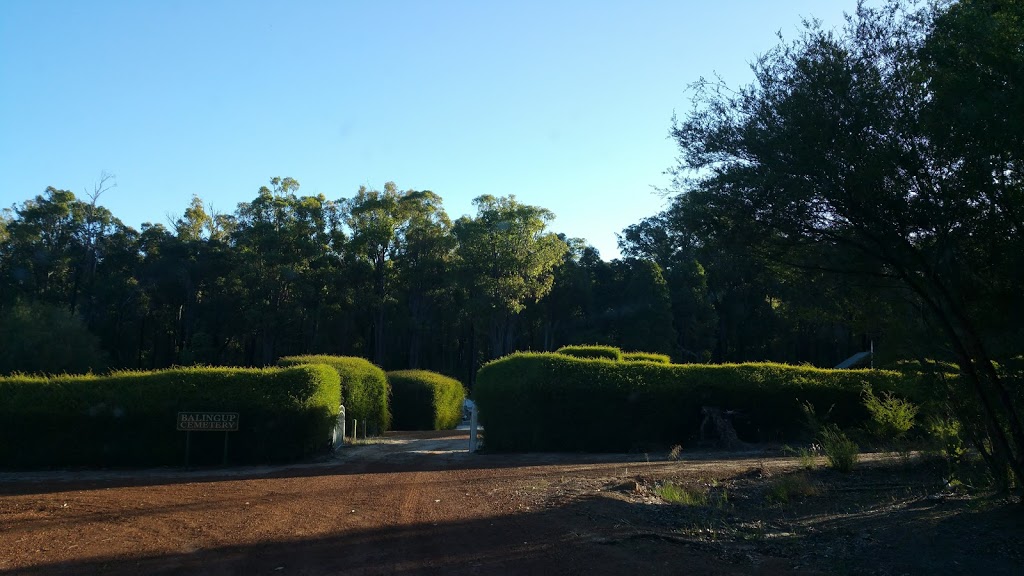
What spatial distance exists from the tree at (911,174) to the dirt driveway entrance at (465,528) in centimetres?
249

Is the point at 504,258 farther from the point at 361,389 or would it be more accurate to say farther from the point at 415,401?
the point at 361,389

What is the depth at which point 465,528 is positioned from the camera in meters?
8.58

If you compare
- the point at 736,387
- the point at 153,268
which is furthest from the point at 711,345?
the point at 153,268

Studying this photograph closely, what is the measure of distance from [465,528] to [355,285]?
153 ft

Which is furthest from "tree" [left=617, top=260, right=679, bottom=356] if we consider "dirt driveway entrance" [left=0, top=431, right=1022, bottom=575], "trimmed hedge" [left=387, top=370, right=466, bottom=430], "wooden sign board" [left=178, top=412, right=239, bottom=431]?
"dirt driveway entrance" [left=0, top=431, right=1022, bottom=575]

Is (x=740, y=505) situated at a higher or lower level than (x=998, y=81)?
lower

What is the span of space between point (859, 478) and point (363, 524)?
26.7 feet

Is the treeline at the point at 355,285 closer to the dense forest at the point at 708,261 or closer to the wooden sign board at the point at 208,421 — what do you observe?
the dense forest at the point at 708,261

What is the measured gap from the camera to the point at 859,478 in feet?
39.1

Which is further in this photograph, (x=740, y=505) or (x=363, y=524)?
(x=740, y=505)

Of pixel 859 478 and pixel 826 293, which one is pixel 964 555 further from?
pixel 859 478

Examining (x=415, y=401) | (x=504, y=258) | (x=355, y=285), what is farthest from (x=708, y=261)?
(x=355, y=285)

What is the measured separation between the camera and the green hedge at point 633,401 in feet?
63.0

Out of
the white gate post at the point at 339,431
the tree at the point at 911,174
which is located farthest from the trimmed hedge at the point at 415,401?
the tree at the point at 911,174
